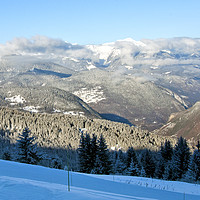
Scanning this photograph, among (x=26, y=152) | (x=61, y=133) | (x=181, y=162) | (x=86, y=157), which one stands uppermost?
(x=26, y=152)

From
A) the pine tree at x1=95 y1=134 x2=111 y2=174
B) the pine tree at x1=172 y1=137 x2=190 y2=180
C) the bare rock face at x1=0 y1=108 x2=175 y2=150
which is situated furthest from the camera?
the bare rock face at x1=0 y1=108 x2=175 y2=150

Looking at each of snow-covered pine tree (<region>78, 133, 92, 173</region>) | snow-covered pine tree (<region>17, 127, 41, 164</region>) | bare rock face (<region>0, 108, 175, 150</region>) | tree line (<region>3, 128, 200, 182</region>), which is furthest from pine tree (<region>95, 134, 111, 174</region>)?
bare rock face (<region>0, 108, 175, 150</region>)

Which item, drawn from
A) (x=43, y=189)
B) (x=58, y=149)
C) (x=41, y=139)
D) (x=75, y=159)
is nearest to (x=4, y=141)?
(x=41, y=139)

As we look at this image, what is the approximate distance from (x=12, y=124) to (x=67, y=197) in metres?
114

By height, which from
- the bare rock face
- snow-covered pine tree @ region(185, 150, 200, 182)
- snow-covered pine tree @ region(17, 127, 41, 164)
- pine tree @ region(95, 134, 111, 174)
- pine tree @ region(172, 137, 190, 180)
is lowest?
the bare rock face

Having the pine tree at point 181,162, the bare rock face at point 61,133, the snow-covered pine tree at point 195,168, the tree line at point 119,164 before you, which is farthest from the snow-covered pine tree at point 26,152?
the bare rock face at point 61,133

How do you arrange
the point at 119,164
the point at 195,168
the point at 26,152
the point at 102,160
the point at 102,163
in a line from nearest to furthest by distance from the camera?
the point at 26,152, the point at 102,163, the point at 102,160, the point at 195,168, the point at 119,164

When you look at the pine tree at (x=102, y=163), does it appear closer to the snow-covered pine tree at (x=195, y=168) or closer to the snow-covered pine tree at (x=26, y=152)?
the snow-covered pine tree at (x=26, y=152)

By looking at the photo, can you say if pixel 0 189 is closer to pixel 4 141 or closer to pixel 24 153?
pixel 24 153

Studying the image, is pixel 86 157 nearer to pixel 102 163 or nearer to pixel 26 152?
pixel 102 163

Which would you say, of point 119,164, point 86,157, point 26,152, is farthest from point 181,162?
point 26,152

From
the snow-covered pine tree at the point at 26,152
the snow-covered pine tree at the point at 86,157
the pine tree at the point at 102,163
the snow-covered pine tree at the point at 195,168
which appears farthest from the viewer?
the snow-covered pine tree at the point at 195,168

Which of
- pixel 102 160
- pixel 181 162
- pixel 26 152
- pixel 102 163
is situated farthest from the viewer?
pixel 181 162

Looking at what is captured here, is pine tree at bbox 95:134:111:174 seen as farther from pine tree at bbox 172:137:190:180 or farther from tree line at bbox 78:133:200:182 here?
pine tree at bbox 172:137:190:180
